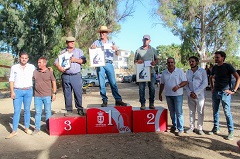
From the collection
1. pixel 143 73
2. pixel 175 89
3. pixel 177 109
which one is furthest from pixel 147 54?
pixel 177 109

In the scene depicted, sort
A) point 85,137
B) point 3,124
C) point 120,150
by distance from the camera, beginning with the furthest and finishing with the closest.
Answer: point 3,124 < point 85,137 < point 120,150

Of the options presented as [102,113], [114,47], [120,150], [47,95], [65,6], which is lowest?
[120,150]

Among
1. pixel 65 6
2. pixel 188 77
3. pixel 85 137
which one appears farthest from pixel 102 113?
pixel 65 6

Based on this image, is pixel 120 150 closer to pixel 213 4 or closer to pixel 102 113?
pixel 102 113

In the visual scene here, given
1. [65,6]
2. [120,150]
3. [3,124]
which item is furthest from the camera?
[65,6]

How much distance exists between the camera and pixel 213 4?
28.3 meters

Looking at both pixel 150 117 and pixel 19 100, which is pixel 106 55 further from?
pixel 19 100

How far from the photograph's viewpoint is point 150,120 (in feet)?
19.7

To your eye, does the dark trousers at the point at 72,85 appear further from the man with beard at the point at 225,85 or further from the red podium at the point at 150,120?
the man with beard at the point at 225,85

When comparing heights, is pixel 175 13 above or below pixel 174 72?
above

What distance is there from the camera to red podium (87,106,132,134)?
5.91m

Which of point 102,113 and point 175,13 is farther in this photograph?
point 175,13

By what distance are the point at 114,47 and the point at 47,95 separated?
1901 millimetres

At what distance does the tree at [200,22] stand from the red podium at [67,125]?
2387 centimetres
